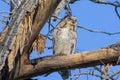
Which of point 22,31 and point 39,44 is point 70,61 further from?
point 22,31

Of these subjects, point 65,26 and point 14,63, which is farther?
point 65,26

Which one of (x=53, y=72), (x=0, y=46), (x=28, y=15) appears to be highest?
(x=28, y=15)

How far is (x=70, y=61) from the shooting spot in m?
3.95

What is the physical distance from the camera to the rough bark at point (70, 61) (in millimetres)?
3840

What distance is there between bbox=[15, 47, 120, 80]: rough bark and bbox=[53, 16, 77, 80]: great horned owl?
1594 mm

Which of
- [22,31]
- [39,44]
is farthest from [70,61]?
[22,31]

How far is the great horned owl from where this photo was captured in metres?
5.70

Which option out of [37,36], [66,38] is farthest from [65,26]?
[37,36]

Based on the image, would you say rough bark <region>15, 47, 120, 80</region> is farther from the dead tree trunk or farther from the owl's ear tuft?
the owl's ear tuft

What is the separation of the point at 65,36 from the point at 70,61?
1816mm

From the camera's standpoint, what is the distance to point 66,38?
19.0ft

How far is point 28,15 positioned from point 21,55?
38 centimetres

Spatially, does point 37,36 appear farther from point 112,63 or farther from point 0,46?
point 112,63

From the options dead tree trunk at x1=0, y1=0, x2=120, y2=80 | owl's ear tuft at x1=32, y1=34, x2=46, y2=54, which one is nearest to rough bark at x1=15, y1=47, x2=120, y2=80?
dead tree trunk at x1=0, y1=0, x2=120, y2=80
